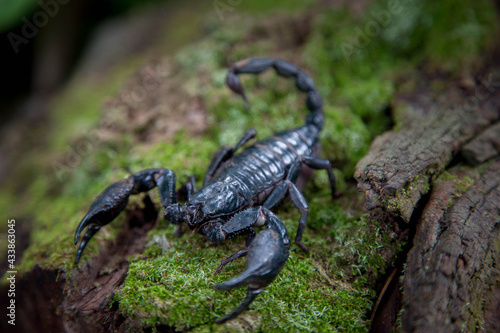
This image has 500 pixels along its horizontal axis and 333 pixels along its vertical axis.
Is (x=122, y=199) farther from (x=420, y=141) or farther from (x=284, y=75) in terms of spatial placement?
(x=420, y=141)

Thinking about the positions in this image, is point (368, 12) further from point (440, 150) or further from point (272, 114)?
point (440, 150)

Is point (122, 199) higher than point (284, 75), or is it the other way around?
point (284, 75)

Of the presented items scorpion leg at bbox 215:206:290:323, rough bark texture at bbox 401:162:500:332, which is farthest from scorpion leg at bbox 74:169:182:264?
rough bark texture at bbox 401:162:500:332

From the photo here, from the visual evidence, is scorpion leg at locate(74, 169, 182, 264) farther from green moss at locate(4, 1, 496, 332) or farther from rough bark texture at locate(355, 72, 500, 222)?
rough bark texture at locate(355, 72, 500, 222)
